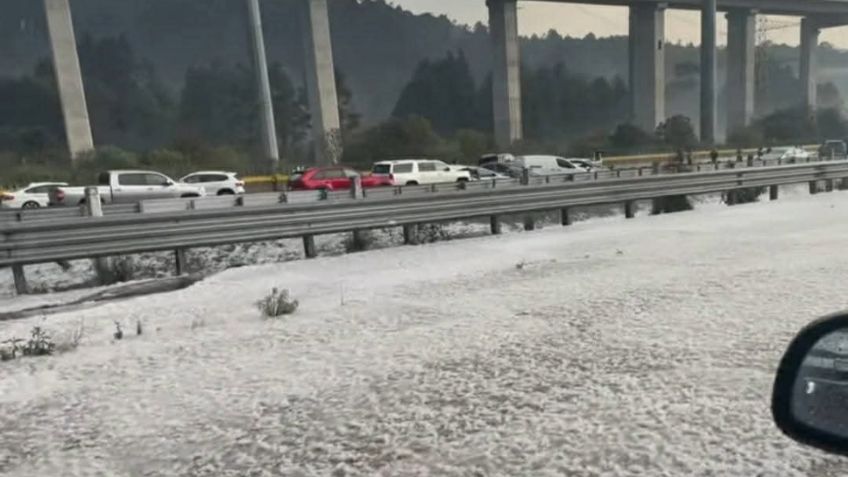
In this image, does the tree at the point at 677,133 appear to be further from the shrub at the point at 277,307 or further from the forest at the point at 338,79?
the shrub at the point at 277,307

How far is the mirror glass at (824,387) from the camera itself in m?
1.74

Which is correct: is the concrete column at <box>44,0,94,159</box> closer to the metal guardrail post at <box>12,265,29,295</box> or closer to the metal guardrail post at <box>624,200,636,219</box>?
the metal guardrail post at <box>12,265,29,295</box>

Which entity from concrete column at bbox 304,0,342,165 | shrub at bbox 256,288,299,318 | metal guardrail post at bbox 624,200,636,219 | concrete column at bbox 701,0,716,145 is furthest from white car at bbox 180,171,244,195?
concrete column at bbox 701,0,716,145

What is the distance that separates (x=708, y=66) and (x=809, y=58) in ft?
148

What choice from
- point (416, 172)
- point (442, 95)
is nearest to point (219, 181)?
point (416, 172)

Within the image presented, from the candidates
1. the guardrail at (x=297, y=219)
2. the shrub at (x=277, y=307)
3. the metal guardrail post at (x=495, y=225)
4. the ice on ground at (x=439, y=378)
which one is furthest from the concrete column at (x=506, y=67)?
the shrub at (x=277, y=307)

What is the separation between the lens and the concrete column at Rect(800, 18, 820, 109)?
87562 millimetres

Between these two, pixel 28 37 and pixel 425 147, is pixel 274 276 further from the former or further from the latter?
pixel 28 37

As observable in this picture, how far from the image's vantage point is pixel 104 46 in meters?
88.9

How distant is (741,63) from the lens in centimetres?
7850

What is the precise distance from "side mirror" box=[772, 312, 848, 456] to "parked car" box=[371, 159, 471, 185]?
25.7 meters

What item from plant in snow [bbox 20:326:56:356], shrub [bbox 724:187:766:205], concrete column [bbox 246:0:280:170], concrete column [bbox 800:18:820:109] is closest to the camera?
plant in snow [bbox 20:326:56:356]

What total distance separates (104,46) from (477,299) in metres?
Answer: 97.5

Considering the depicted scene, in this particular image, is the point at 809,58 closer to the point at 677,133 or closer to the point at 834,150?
the point at 677,133
